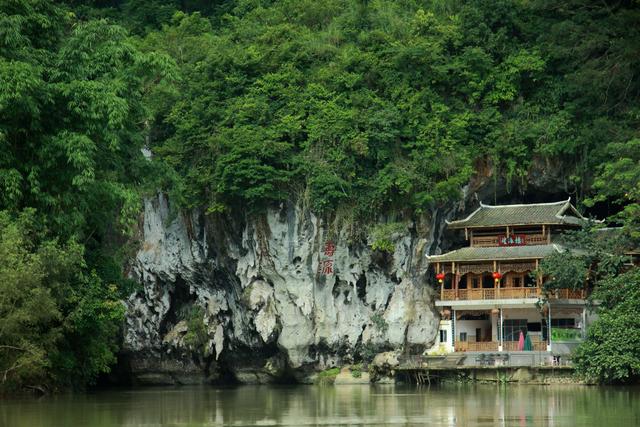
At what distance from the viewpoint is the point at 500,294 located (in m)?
40.9

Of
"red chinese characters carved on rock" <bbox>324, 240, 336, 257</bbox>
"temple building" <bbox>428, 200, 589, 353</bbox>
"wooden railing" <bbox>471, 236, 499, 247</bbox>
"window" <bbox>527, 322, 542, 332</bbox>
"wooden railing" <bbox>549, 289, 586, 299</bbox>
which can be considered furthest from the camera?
"red chinese characters carved on rock" <bbox>324, 240, 336, 257</bbox>

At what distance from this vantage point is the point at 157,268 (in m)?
44.4

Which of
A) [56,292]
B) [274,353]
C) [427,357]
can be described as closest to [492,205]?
[427,357]

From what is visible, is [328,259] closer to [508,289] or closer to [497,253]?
[497,253]

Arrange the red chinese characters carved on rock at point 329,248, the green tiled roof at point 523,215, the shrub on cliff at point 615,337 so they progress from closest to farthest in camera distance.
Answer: the shrub on cliff at point 615,337, the green tiled roof at point 523,215, the red chinese characters carved on rock at point 329,248

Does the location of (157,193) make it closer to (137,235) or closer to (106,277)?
(137,235)

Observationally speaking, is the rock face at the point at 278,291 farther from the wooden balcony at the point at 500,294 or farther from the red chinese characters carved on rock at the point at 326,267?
the wooden balcony at the point at 500,294

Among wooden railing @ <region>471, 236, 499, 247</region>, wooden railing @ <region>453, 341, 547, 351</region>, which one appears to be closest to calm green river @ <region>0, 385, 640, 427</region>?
wooden railing @ <region>453, 341, 547, 351</region>

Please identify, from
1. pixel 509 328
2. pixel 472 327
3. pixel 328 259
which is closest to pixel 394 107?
pixel 328 259

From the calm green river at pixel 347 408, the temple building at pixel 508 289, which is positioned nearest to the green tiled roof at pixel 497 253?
the temple building at pixel 508 289

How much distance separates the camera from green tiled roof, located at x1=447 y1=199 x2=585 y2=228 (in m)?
40.5

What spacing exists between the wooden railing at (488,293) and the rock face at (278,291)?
3.69ft

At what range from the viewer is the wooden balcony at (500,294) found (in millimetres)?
40000

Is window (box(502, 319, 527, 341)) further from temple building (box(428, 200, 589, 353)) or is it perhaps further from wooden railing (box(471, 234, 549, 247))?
wooden railing (box(471, 234, 549, 247))
